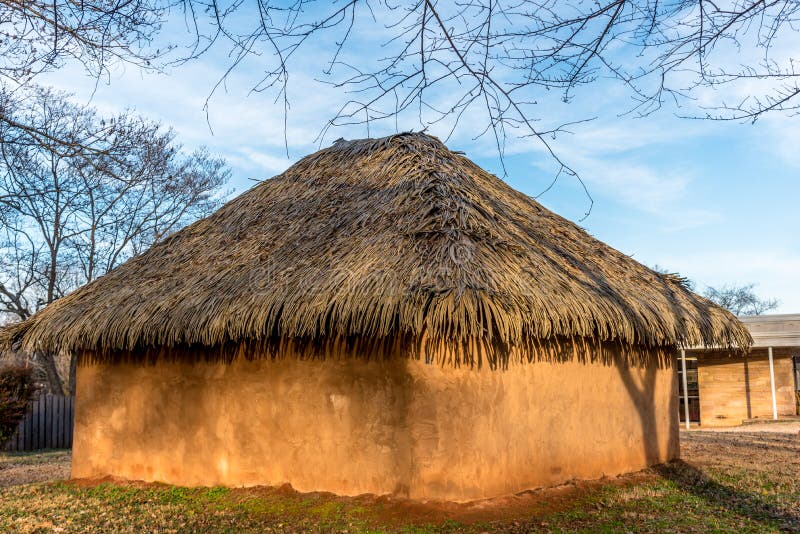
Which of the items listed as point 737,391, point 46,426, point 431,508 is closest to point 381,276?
point 431,508

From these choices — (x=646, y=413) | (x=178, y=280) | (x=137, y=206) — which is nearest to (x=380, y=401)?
(x=178, y=280)

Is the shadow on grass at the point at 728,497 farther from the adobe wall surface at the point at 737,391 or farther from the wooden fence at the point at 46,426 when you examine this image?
the wooden fence at the point at 46,426

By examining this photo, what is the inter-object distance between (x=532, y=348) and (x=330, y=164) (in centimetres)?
424

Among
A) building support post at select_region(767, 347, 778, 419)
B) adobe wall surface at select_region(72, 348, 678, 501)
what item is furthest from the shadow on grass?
building support post at select_region(767, 347, 778, 419)

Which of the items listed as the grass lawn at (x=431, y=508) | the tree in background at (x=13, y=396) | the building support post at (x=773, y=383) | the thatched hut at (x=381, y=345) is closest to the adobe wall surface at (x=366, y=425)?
the thatched hut at (x=381, y=345)

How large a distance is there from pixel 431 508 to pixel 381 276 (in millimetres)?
2056

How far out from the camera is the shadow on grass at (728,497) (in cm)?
665

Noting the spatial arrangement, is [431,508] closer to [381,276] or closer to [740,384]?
[381,276]

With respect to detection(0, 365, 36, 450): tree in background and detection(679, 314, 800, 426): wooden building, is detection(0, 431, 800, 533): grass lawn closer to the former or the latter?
detection(0, 365, 36, 450): tree in background

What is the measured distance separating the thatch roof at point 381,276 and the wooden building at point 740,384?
296 inches

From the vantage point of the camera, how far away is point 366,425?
22.5ft

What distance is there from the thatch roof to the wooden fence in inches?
315

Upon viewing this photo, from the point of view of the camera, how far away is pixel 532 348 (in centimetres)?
727

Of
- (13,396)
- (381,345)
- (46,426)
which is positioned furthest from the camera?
(46,426)
